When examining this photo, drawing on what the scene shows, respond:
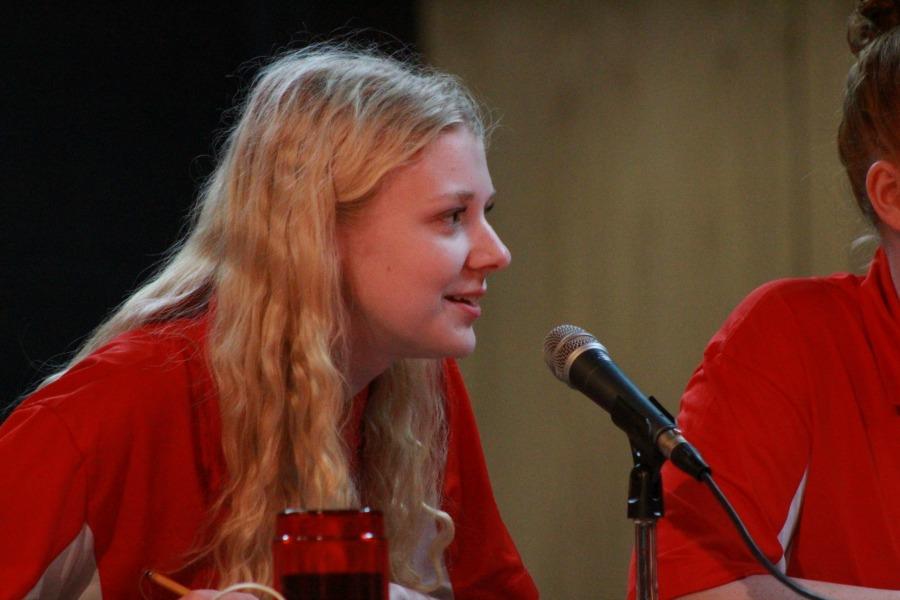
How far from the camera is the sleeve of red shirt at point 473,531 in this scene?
202 cm

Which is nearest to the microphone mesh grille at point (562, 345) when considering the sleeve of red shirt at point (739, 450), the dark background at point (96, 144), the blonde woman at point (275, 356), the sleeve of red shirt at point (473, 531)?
the blonde woman at point (275, 356)

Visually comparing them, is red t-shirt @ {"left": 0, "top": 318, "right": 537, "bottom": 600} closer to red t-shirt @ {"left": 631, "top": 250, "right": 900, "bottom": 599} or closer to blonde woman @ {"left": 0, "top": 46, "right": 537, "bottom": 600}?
blonde woman @ {"left": 0, "top": 46, "right": 537, "bottom": 600}

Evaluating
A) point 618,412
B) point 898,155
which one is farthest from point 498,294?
point 618,412

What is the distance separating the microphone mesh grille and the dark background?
1577 millimetres

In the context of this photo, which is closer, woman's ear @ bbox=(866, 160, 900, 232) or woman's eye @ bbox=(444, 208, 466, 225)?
woman's eye @ bbox=(444, 208, 466, 225)

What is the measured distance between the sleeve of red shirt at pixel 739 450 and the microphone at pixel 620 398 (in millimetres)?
412

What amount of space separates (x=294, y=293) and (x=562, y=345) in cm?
46

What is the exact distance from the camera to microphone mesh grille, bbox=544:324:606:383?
146cm

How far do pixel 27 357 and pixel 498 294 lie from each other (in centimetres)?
149

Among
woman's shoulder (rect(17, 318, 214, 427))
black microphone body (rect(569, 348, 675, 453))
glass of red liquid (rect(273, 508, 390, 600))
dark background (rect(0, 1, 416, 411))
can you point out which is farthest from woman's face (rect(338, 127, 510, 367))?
dark background (rect(0, 1, 416, 411))

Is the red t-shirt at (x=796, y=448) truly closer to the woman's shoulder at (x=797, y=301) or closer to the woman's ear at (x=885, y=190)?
the woman's shoulder at (x=797, y=301)

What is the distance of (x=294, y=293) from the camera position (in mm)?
1777

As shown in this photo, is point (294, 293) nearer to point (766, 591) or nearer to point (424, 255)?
point (424, 255)

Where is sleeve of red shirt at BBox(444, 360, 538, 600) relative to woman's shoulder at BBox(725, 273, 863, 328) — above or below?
below
